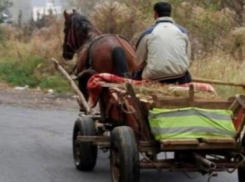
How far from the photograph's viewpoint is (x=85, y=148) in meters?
10.4

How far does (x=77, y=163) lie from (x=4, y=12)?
790 inches

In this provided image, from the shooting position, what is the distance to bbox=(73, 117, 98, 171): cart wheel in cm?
1034

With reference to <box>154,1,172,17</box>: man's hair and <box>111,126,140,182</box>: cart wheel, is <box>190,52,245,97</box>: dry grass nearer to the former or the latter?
<box>154,1,172,17</box>: man's hair

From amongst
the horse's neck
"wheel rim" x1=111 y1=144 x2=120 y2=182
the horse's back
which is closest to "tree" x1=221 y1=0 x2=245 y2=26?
the horse's neck

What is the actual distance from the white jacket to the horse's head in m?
4.02

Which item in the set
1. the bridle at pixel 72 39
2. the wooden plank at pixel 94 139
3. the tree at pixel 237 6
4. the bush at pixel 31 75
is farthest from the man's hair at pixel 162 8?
the tree at pixel 237 6

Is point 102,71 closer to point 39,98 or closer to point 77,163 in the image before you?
point 77,163

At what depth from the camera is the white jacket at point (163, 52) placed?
9727 millimetres

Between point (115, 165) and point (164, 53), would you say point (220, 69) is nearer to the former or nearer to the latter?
point (164, 53)

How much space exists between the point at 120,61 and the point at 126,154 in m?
3.40

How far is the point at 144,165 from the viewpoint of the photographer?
8.75 m

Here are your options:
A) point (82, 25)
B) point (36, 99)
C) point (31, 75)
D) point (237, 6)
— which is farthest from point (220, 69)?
point (31, 75)

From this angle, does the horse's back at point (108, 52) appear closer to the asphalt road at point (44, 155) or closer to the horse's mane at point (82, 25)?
the asphalt road at point (44, 155)

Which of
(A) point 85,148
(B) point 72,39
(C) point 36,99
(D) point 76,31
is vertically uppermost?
(D) point 76,31
